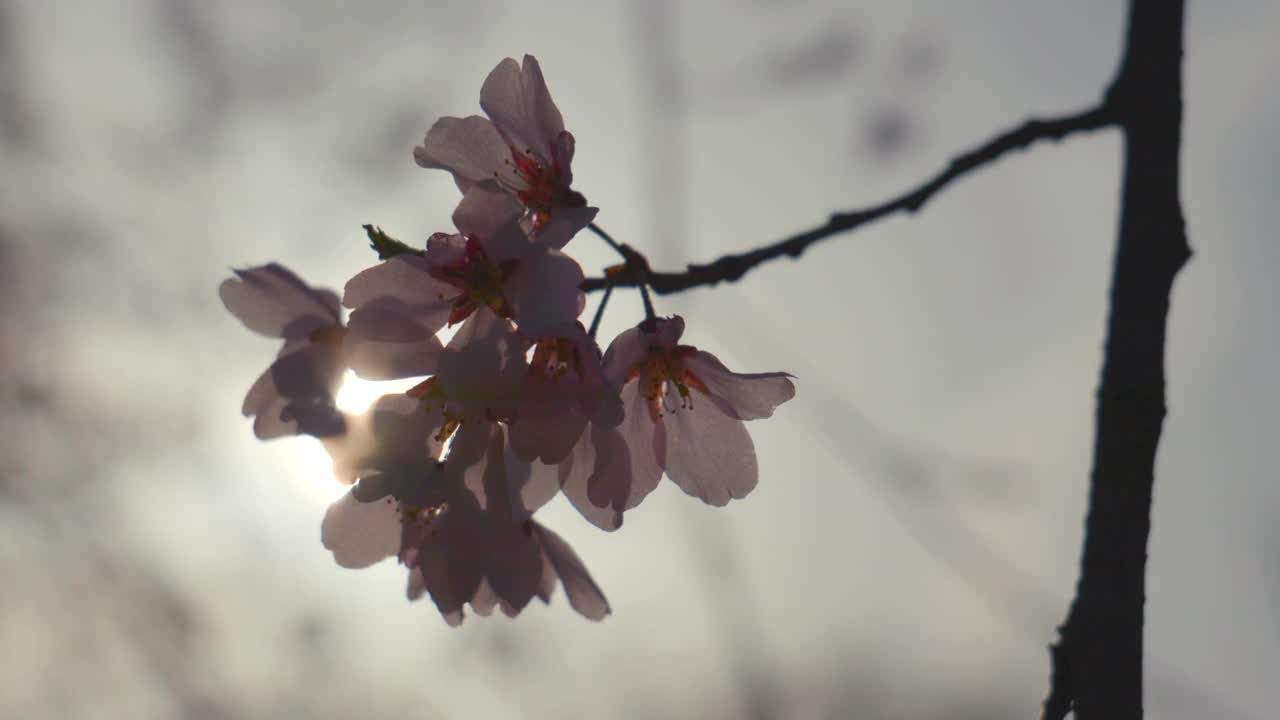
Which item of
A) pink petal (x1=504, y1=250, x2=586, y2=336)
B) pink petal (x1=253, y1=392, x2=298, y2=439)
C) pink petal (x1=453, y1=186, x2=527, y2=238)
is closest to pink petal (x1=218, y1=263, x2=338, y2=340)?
pink petal (x1=253, y1=392, x2=298, y2=439)

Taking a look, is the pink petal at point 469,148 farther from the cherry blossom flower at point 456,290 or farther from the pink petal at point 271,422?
the pink petal at point 271,422

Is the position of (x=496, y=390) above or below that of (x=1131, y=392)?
below

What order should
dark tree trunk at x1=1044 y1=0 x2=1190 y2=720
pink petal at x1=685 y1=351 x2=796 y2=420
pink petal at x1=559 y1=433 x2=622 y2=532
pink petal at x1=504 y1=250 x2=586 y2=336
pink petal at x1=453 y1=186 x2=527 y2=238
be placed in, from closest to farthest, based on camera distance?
dark tree trunk at x1=1044 y1=0 x2=1190 y2=720
pink petal at x1=504 y1=250 x2=586 y2=336
pink petal at x1=453 y1=186 x2=527 y2=238
pink petal at x1=559 y1=433 x2=622 y2=532
pink petal at x1=685 y1=351 x2=796 y2=420

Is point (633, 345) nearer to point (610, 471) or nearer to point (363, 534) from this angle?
point (610, 471)

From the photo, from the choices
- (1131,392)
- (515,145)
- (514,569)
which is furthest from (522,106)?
(1131,392)

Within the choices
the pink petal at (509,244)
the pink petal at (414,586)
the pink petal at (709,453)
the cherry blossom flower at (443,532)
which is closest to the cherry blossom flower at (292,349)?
the cherry blossom flower at (443,532)

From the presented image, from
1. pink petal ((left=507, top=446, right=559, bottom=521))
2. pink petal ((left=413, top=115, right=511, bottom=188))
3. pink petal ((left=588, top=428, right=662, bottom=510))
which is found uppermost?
pink petal ((left=413, top=115, right=511, bottom=188))

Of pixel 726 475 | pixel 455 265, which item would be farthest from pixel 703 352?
pixel 455 265

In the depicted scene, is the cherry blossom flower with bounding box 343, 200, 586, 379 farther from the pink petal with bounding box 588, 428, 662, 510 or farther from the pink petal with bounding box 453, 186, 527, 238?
the pink petal with bounding box 588, 428, 662, 510
